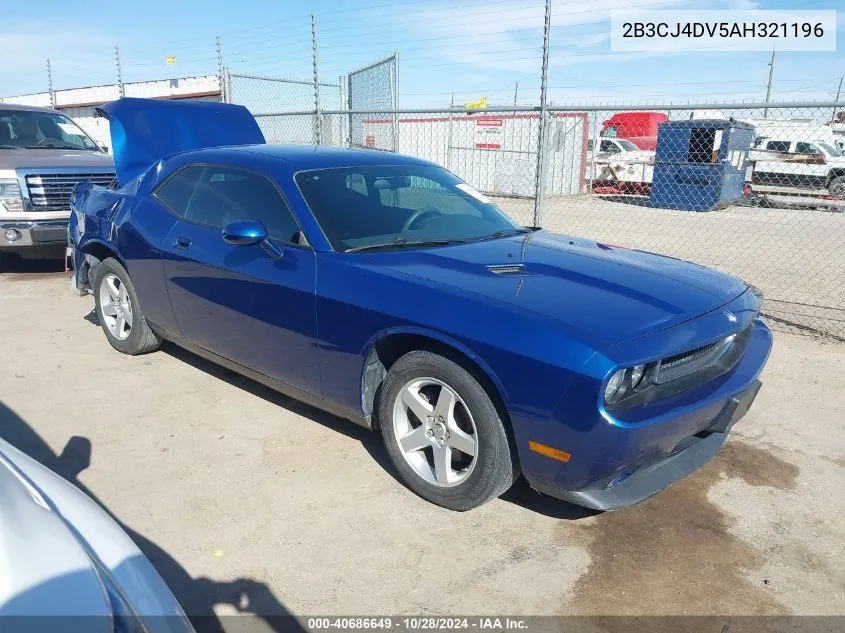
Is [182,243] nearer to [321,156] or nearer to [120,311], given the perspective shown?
[321,156]

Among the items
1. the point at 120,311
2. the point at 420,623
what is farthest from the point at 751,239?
the point at 420,623

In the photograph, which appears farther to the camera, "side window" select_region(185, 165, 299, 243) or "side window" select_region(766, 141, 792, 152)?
"side window" select_region(766, 141, 792, 152)

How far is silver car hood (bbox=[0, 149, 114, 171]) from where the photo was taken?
7.55m

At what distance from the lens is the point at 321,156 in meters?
4.13

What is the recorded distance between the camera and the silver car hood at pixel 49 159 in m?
7.55

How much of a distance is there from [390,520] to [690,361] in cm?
150

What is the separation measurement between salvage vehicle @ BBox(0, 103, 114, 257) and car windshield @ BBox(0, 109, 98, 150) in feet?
0.04

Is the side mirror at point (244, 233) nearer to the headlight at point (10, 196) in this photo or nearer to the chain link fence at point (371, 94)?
the headlight at point (10, 196)

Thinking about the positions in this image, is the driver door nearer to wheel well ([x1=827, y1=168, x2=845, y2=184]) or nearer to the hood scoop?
the hood scoop

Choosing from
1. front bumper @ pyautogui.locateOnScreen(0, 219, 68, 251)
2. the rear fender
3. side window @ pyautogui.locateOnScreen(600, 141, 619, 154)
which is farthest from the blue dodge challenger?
side window @ pyautogui.locateOnScreen(600, 141, 619, 154)

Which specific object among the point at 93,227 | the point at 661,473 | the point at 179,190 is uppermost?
the point at 179,190

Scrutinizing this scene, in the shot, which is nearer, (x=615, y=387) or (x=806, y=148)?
(x=615, y=387)

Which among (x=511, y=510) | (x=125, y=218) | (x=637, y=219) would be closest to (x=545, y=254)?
(x=511, y=510)

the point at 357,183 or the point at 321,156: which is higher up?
the point at 321,156
